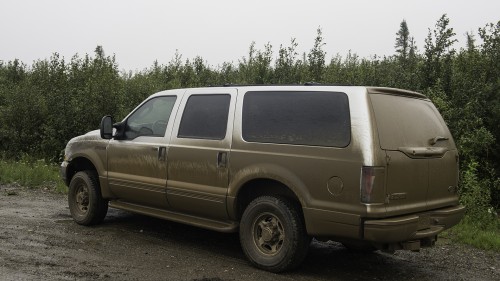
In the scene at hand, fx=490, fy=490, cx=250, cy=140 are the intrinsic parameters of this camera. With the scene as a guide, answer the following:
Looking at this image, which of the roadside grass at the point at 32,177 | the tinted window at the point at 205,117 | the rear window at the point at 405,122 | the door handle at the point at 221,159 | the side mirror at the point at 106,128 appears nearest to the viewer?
the rear window at the point at 405,122

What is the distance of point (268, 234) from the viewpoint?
16.8 feet

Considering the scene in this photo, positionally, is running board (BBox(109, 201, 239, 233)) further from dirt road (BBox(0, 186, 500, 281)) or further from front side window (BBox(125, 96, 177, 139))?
front side window (BBox(125, 96, 177, 139))

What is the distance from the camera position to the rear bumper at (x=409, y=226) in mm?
4386

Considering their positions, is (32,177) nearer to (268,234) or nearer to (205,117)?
(205,117)

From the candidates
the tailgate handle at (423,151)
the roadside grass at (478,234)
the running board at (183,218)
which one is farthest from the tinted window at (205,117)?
the roadside grass at (478,234)

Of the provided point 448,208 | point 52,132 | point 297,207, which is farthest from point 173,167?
point 52,132

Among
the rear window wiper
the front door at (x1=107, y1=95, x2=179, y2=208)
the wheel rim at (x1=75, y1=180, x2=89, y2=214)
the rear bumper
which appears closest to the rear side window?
the rear bumper

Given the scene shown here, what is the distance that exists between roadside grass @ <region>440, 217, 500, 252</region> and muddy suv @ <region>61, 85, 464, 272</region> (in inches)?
70.8

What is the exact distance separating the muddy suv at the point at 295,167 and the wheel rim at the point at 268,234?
0.01m

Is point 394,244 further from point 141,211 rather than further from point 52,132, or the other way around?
point 52,132

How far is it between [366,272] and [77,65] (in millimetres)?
15127

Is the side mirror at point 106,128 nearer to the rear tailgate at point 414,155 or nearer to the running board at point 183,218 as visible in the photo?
the running board at point 183,218

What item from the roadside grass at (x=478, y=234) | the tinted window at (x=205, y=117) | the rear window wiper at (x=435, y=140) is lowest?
the roadside grass at (x=478, y=234)

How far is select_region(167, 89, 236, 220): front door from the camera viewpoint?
18.2ft
